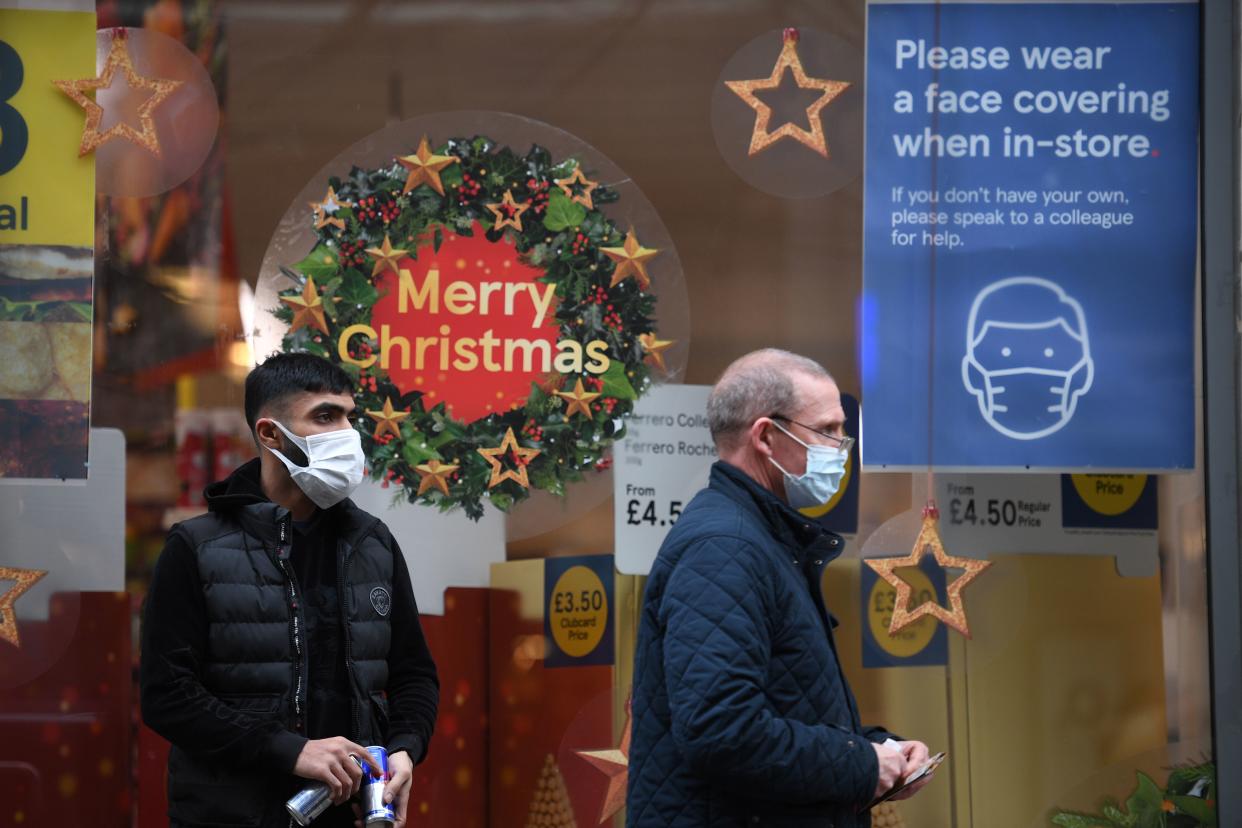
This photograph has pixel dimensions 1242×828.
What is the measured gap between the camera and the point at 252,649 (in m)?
3.30

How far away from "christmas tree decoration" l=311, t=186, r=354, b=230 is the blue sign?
185cm

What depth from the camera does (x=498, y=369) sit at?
5.14m

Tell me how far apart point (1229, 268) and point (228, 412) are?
11.5 ft

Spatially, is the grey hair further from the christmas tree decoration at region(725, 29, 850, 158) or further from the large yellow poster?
the large yellow poster

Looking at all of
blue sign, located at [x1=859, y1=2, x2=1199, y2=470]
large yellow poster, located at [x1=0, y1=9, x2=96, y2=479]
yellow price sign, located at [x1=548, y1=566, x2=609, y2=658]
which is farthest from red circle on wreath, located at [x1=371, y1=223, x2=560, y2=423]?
blue sign, located at [x1=859, y1=2, x2=1199, y2=470]

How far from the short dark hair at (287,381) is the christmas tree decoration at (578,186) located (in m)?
1.74

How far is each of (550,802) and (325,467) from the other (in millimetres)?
2046

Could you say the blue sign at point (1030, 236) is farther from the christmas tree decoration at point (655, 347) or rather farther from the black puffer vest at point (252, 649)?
the black puffer vest at point (252, 649)

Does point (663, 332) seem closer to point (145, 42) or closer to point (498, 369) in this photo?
Result: point (498, 369)

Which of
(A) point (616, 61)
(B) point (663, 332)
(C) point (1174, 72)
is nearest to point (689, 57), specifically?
(A) point (616, 61)

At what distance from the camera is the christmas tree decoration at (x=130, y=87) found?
200 inches

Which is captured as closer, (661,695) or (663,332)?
(661,695)

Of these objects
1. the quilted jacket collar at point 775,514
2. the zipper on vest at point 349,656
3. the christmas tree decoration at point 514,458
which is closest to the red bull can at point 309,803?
the zipper on vest at point 349,656

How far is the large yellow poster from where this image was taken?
5.04m
